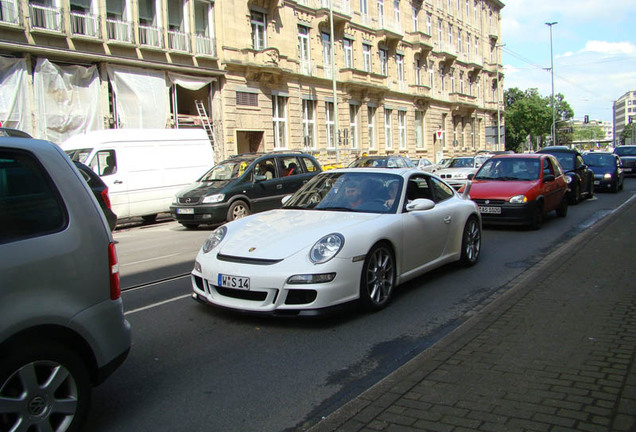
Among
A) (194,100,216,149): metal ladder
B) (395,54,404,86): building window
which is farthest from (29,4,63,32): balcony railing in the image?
(395,54,404,86): building window

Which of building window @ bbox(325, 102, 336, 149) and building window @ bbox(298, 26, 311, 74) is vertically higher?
building window @ bbox(298, 26, 311, 74)

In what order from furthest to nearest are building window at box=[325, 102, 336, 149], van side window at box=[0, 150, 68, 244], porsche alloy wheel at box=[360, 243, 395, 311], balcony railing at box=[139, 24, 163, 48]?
building window at box=[325, 102, 336, 149] < balcony railing at box=[139, 24, 163, 48] < porsche alloy wheel at box=[360, 243, 395, 311] < van side window at box=[0, 150, 68, 244]

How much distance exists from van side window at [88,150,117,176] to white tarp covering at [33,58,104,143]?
5.90 meters

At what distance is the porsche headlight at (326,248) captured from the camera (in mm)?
4812

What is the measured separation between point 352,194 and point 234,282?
2.06 meters

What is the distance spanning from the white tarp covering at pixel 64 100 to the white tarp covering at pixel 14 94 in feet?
1.27

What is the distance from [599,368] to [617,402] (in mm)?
553

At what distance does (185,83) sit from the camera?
23.7 meters

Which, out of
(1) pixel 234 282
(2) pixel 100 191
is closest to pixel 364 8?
(2) pixel 100 191

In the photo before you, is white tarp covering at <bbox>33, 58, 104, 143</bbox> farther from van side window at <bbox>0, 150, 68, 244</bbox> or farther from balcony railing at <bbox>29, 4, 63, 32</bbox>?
van side window at <bbox>0, 150, 68, 244</bbox>

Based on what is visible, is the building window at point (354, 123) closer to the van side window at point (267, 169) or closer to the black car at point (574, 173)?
the black car at point (574, 173)

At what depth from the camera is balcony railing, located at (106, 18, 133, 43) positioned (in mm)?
20797

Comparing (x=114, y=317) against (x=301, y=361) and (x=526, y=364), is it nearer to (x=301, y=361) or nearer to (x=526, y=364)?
(x=301, y=361)

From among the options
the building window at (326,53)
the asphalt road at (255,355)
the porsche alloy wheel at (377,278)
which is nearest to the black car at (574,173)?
the asphalt road at (255,355)
